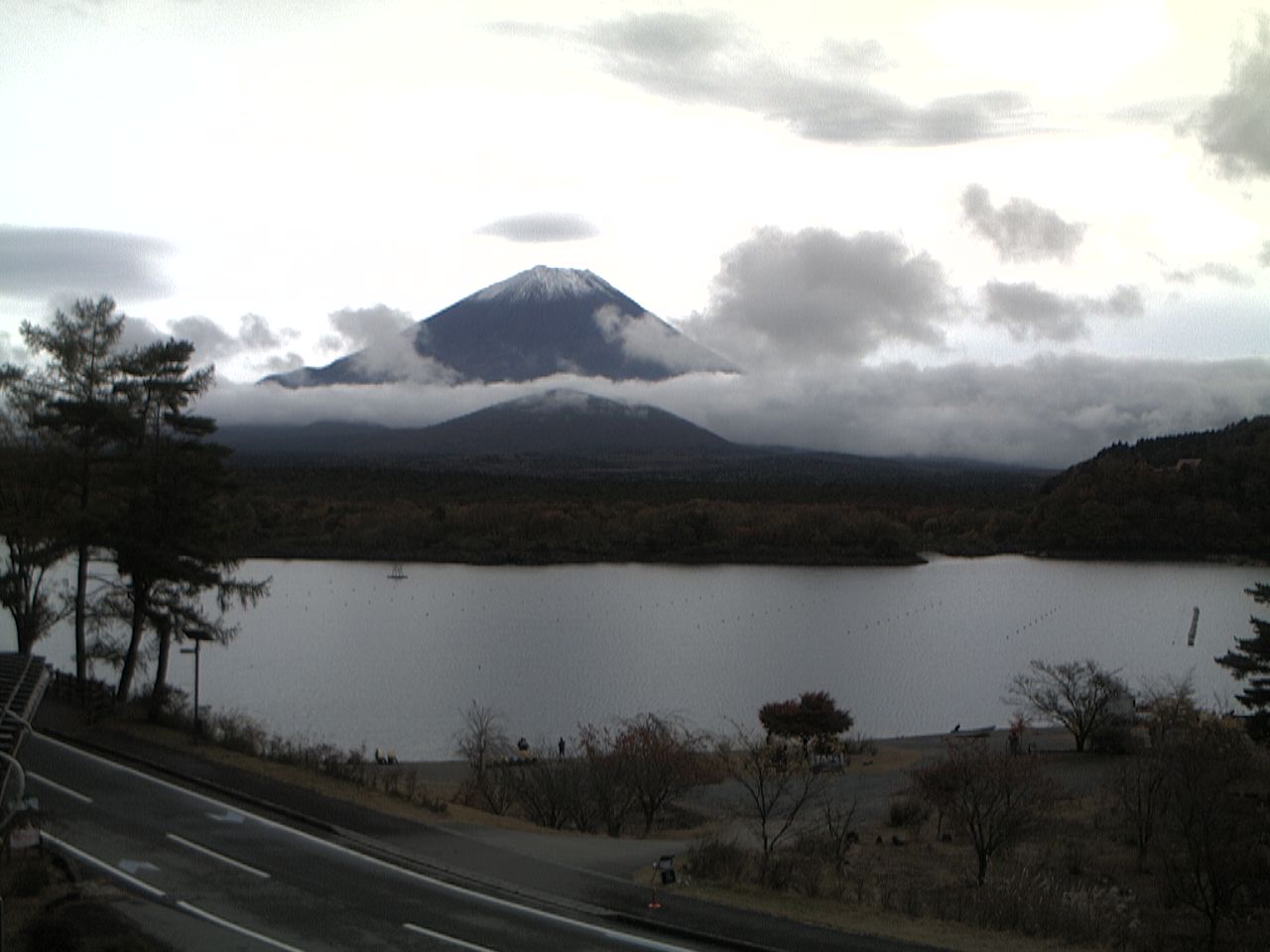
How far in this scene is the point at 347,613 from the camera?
46.8 m

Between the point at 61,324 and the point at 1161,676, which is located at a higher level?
the point at 61,324

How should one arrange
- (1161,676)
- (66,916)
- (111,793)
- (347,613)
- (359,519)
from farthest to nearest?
(359,519)
(347,613)
(1161,676)
(111,793)
(66,916)

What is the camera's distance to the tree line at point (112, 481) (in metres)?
17.2

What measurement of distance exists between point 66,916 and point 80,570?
12.1m

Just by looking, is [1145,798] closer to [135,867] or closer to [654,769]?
[654,769]

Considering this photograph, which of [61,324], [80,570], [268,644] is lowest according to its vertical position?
[268,644]

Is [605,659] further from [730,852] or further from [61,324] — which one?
[730,852]

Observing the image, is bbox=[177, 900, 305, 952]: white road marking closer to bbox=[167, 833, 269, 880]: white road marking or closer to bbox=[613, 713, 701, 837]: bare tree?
bbox=[167, 833, 269, 880]: white road marking

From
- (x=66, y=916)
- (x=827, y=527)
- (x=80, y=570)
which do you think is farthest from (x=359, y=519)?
(x=66, y=916)

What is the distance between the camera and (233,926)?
27.8 ft

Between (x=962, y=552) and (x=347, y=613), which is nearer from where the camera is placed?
(x=347, y=613)

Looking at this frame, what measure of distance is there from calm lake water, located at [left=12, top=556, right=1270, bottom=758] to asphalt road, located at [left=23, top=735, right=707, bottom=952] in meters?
13.4

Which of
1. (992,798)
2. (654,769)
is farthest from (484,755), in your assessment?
(992,798)

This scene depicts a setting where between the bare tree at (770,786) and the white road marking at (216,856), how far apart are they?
4.10m
